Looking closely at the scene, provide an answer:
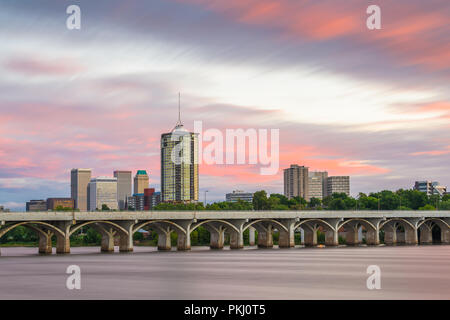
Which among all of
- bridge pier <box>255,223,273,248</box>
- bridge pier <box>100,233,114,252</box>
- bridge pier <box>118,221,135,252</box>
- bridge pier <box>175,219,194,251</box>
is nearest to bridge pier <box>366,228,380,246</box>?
bridge pier <box>255,223,273,248</box>

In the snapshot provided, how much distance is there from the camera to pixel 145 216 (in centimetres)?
11062

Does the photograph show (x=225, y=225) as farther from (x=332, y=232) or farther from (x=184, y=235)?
(x=332, y=232)

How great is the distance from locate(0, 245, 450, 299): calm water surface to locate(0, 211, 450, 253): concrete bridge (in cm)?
1426

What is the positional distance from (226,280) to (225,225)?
6379cm

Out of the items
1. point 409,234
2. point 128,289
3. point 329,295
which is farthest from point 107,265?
point 409,234

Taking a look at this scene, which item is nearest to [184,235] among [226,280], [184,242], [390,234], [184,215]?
[184,242]

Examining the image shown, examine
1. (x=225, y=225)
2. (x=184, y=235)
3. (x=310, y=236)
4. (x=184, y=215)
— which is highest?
(x=184, y=215)

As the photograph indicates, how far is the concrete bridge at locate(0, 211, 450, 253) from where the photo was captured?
10294 cm

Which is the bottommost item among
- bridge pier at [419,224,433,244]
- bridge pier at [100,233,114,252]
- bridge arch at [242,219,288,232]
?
bridge pier at [419,224,433,244]

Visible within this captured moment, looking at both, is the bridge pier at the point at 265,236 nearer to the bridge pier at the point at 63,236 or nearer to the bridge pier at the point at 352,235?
the bridge pier at the point at 352,235

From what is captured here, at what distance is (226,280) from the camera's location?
6372 cm

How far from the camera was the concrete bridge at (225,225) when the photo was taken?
103 meters

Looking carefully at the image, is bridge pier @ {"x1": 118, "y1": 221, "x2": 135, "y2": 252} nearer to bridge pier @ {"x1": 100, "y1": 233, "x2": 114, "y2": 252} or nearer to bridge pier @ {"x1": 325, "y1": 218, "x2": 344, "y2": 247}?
bridge pier @ {"x1": 100, "y1": 233, "x2": 114, "y2": 252}
